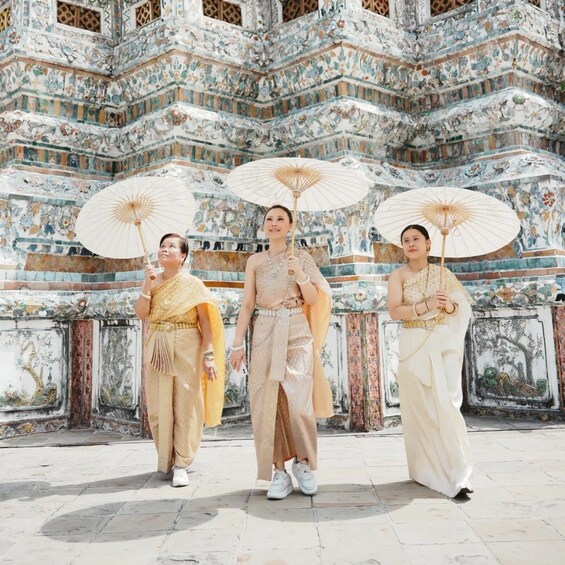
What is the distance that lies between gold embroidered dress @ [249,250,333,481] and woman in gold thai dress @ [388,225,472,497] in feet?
1.71

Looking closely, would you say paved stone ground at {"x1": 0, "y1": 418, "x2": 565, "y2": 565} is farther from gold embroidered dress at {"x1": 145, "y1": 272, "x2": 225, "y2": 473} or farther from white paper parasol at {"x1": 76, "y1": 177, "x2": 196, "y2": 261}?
white paper parasol at {"x1": 76, "y1": 177, "x2": 196, "y2": 261}

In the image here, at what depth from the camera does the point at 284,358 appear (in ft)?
12.3

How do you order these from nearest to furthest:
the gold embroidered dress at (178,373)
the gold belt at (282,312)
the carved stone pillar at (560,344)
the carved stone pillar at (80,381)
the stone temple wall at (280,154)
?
the gold belt at (282,312), the gold embroidered dress at (178,373), the carved stone pillar at (560,344), the stone temple wall at (280,154), the carved stone pillar at (80,381)

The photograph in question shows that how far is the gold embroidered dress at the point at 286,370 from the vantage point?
3.71 metres

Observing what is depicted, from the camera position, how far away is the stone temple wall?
5723 millimetres

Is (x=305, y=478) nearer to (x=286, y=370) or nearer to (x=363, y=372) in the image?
(x=286, y=370)

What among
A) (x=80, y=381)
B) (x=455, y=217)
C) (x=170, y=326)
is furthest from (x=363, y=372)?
(x=80, y=381)

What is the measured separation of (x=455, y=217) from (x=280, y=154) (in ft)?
9.47

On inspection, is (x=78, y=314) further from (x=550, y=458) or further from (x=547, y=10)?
(x=547, y=10)

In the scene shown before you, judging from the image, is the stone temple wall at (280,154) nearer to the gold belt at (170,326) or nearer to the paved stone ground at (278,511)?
the paved stone ground at (278,511)

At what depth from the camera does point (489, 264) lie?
20.3ft

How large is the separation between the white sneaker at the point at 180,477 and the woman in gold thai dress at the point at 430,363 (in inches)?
55.1

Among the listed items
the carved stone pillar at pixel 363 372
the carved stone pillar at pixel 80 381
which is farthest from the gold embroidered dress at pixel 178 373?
the carved stone pillar at pixel 80 381

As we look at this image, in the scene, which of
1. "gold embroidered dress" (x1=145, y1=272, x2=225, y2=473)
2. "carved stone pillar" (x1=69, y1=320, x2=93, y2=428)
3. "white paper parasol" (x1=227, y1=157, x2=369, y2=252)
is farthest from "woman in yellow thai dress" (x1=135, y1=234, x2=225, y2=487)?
"carved stone pillar" (x1=69, y1=320, x2=93, y2=428)
